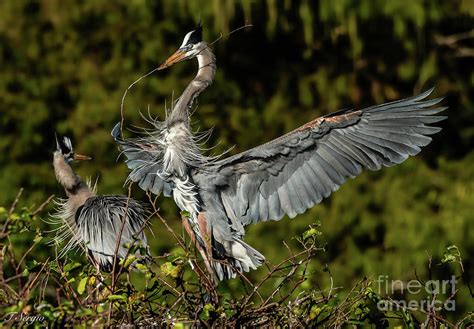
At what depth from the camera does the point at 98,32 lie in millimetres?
7023

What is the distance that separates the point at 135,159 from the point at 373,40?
2.46 meters

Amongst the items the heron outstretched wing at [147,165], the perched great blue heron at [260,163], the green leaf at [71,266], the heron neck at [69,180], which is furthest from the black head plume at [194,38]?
the green leaf at [71,266]

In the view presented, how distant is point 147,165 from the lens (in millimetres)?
4992

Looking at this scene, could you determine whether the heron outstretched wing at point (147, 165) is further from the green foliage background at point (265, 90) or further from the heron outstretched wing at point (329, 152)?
the green foliage background at point (265, 90)

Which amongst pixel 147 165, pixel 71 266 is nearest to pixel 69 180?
pixel 147 165

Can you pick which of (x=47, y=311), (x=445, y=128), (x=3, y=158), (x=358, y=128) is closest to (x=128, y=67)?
(x=3, y=158)

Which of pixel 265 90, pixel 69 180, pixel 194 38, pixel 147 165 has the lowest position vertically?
pixel 265 90

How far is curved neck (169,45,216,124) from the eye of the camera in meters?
4.79

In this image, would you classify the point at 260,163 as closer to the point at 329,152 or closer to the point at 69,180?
the point at 329,152

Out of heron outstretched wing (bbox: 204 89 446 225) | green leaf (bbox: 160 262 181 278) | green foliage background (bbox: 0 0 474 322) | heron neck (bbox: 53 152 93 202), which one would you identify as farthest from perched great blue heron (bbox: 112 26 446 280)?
green foliage background (bbox: 0 0 474 322)

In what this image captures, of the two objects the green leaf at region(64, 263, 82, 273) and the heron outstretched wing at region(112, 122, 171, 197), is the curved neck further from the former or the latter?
the green leaf at region(64, 263, 82, 273)

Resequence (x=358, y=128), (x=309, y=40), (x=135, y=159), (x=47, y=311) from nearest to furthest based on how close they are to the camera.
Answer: (x=47, y=311) < (x=358, y=128) < (x=135, y=159) < (x=309, y=40)

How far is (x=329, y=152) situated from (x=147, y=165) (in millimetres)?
912

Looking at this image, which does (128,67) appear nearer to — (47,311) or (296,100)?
(296,100)
